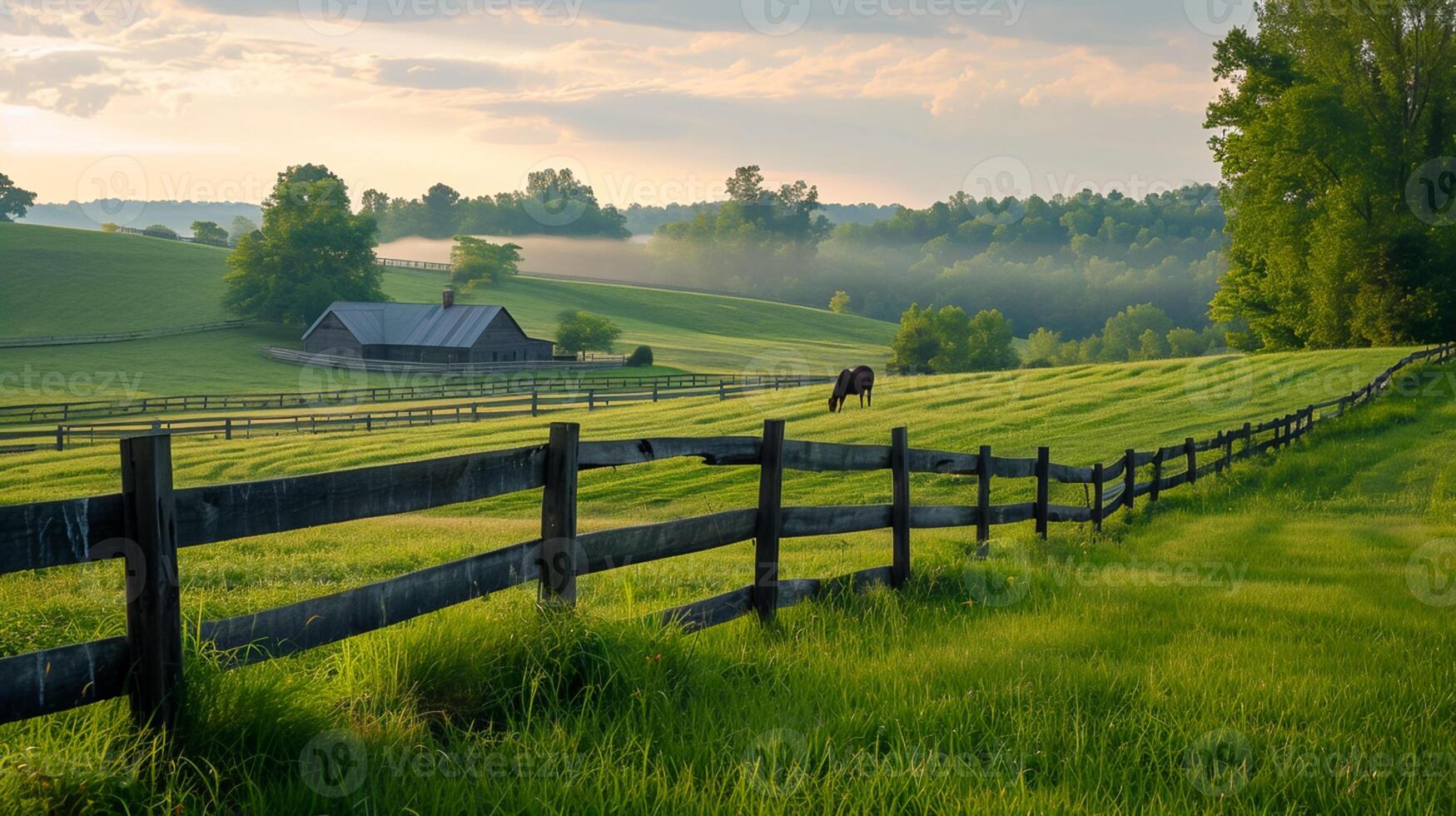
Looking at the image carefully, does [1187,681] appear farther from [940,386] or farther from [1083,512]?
[940,386]

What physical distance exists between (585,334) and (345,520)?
277 ft

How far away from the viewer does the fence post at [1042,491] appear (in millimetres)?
12086

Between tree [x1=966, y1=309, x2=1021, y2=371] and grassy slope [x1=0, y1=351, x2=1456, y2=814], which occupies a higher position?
grassy slope [x1=0, y1=351, x2=1456, y2=814]

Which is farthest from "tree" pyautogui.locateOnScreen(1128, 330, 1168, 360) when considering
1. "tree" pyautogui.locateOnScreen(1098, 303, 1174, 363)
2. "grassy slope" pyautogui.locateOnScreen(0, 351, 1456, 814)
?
"grassy slope" pyautogui.locateOnScreen(0, 351, 1456, 814)

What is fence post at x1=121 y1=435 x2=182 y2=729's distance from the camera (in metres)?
3.74

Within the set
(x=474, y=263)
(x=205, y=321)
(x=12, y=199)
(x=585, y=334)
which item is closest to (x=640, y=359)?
(x=585, y=334)

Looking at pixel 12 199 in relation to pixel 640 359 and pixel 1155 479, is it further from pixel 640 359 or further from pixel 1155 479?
pixel 1155 479

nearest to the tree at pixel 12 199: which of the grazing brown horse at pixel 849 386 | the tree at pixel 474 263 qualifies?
the tree at pixel 474 263

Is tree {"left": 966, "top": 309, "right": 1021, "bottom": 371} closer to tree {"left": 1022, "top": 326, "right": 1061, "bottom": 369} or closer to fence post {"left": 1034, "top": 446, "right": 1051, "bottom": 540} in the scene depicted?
tree {"left": 1022, "top": 326, "right": 1061, "bottom": 369}

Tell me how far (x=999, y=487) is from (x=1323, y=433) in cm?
774

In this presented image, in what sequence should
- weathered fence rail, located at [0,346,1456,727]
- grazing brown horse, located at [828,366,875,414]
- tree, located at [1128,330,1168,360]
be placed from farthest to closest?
1. tree, located at [1128,330,1168,360]
2. grazing brown horse, located at [828,366,875,414]
3. weathered fence rail, located at [0,346,1456,727]

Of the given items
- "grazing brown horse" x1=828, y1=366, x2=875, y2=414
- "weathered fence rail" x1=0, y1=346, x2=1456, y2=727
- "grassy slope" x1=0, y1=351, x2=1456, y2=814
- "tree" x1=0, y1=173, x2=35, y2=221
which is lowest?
"grazing brown horse" x1=828, y1=366, x2=875, y2=414

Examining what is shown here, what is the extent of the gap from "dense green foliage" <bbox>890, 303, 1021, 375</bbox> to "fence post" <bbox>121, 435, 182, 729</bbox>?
85792 millimetres

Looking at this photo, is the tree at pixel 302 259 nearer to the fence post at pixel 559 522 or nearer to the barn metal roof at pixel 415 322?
the barn metal roof at pixel 415 322
